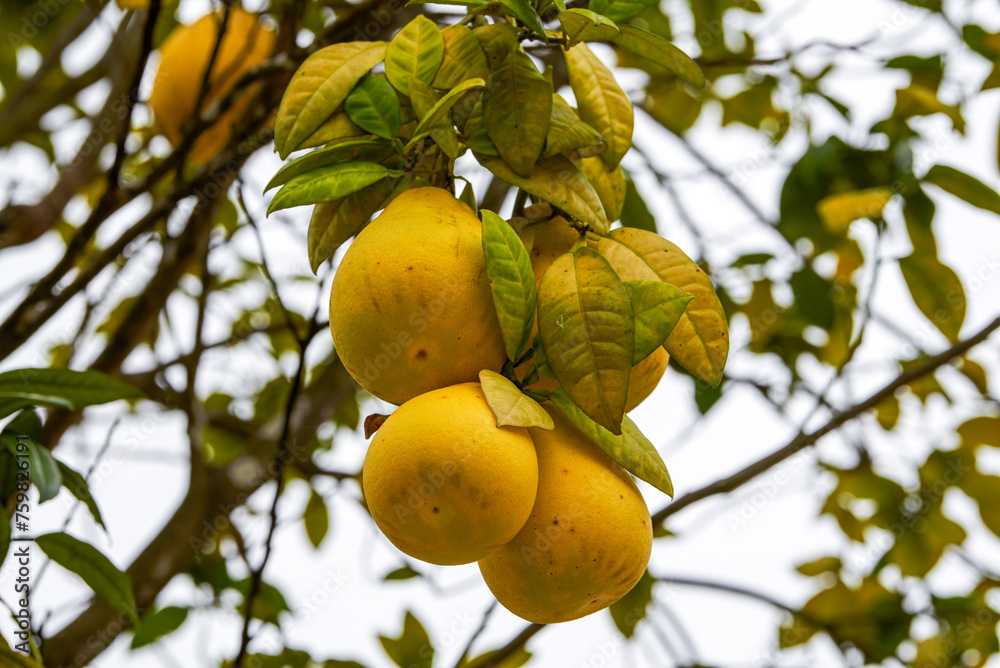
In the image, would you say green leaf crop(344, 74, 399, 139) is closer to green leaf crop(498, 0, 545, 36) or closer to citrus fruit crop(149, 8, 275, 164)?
green leaf crop(498, 0, 545, 36)

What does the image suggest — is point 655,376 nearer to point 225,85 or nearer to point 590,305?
point 590,305

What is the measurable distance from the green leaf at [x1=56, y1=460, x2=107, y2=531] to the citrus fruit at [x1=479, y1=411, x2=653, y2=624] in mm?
492

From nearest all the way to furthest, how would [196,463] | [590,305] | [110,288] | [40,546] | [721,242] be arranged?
[590,305]
[40,546]
[110,288]
[196,463]
[721,242]

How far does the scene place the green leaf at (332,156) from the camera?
24.6 inches

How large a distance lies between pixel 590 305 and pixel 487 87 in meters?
0.21

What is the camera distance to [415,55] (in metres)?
0.67

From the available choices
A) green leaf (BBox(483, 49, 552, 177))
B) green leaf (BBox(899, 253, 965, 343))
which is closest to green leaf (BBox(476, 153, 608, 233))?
Answer: green leaf (BBox(483, 49, 552, 177))

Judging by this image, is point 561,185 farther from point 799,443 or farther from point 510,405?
point 799,443

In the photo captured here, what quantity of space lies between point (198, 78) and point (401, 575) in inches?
38.2

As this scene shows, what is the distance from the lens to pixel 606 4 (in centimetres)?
69

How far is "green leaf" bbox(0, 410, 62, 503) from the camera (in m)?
0.80

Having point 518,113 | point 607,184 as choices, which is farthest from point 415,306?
point 607,184

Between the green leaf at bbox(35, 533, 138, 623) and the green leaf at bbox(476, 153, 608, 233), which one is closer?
the green leaf at bbox(476, 153, 608, 233)

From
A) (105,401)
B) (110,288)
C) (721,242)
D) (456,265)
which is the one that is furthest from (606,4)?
(721,242)
